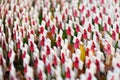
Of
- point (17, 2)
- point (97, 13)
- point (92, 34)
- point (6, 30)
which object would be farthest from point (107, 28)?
point (17, 2)

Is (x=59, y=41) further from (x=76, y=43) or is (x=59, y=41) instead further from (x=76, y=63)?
(x=76, y=63)

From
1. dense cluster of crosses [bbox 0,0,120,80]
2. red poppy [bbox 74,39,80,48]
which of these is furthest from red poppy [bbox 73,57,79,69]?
red poppy [bbox 74,39,80,48]

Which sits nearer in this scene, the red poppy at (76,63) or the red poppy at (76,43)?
the red poppy at (76,63)

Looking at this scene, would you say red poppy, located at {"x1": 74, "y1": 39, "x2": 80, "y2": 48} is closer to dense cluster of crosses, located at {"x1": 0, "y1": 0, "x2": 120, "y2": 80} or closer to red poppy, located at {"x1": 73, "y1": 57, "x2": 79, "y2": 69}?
dense cluster of crosses, located at {"x1": 0, "y1": 0, "x2": 120, "y2": 80}

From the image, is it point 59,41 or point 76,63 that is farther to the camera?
point 59,41

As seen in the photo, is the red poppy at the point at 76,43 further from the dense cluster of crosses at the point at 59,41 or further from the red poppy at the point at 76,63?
the red poppy at the point at 76,63

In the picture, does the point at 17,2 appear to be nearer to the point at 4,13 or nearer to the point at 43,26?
the point at 4,13

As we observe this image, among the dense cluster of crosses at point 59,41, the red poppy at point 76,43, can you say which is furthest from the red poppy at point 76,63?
the red poppy at point 76,43

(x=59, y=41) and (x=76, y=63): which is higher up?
(x=59, y=41)

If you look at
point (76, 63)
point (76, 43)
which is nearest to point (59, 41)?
point (76, 43)
